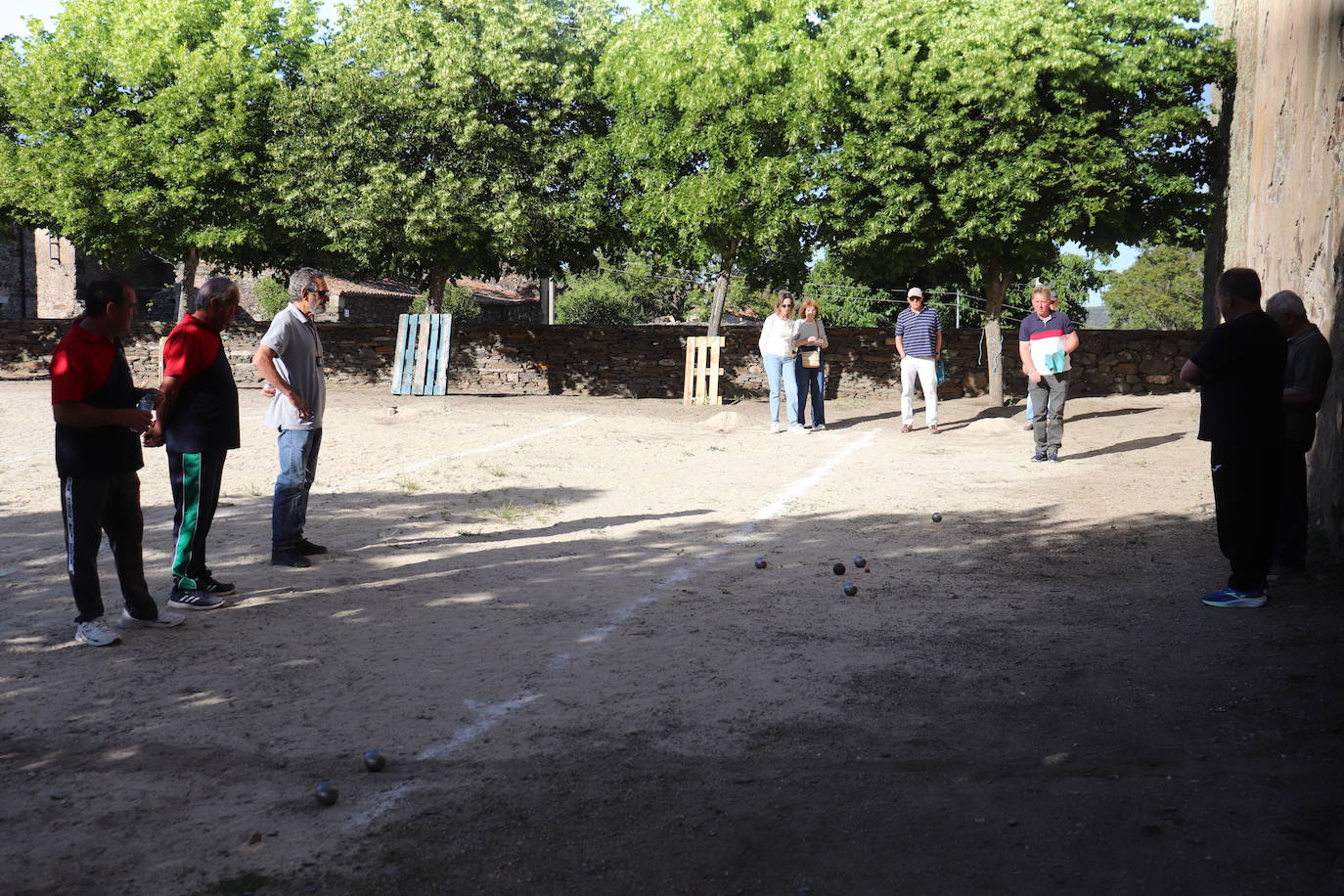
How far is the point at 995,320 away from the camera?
2084cm

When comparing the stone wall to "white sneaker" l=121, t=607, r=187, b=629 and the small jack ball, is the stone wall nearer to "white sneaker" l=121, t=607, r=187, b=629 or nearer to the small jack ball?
"white sneaker" l=121, t=607, r=187, b=629

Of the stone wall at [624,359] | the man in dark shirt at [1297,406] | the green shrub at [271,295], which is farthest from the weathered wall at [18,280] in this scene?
the man in dark shirt at [1297,406]

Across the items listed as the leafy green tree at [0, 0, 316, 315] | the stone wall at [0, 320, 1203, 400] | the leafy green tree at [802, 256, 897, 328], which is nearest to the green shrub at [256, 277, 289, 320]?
the stone wall at [0, 320, 1203, 400]

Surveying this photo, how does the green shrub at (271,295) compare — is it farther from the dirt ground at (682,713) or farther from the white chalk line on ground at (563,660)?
the white chalk line on ground at (563,660)

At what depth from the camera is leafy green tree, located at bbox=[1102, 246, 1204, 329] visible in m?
46.0

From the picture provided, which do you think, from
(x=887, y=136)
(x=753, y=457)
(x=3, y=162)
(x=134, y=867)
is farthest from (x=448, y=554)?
(x=3, y=162)

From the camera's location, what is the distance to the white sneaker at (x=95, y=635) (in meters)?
5.43

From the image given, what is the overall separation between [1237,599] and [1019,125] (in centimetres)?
1440

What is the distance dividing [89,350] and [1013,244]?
16.8 metres

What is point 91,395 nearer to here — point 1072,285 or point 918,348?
point 918,348

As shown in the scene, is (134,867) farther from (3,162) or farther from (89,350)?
(3,162)

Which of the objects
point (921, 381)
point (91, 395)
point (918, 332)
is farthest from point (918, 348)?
point (91, 395)

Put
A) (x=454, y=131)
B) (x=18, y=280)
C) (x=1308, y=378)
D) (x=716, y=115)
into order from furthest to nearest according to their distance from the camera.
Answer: (x=18, y=280) < (x=454, y=131) < (x=716, y=115) < (x=1308, y=378)

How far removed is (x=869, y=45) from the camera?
65.0 feet
